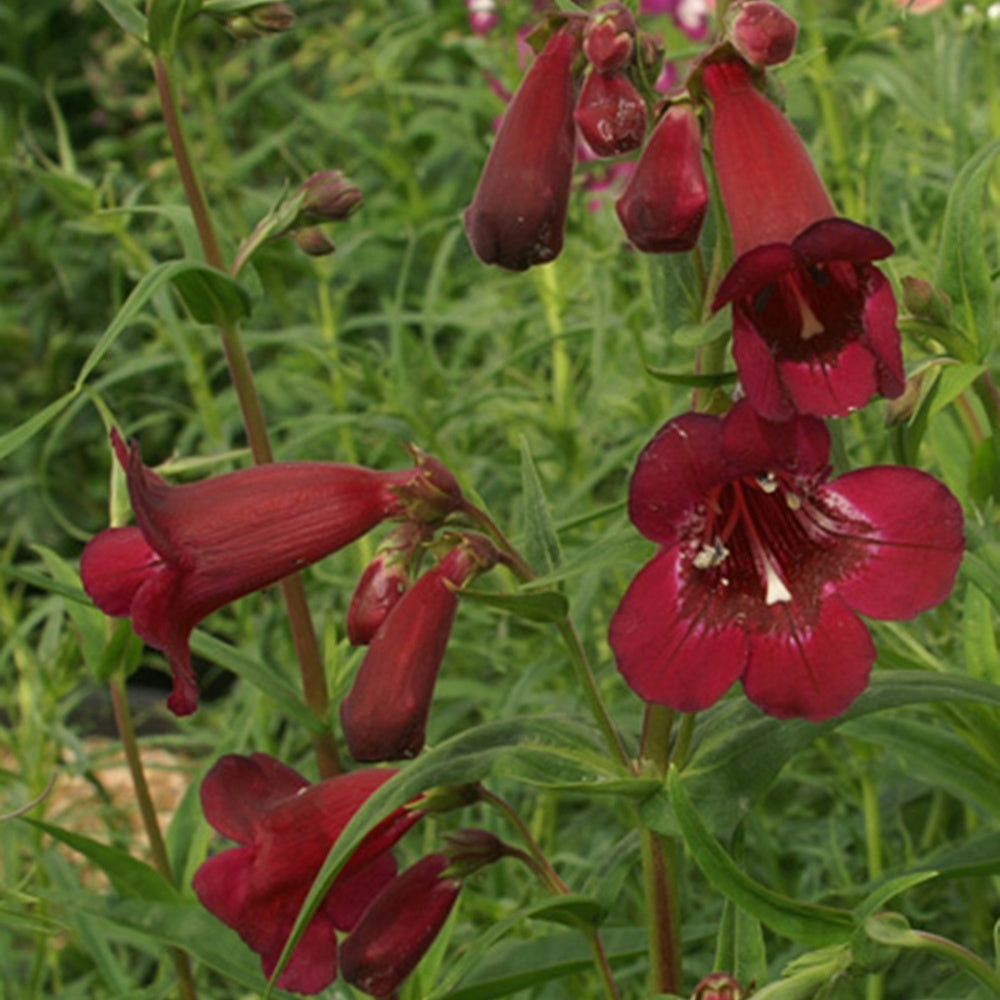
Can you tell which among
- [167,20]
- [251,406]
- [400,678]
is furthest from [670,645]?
[167,20]

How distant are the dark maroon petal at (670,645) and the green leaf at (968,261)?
35 centimetres

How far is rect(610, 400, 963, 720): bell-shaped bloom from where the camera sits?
130 centimetres

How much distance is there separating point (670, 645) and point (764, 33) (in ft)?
1.35

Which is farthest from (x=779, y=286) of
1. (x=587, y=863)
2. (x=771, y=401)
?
→ (x=587, y=863)

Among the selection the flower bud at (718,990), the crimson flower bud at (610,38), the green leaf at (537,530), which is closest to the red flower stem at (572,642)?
the green leaf at (537,530)

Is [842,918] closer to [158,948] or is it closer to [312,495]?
[312,495]

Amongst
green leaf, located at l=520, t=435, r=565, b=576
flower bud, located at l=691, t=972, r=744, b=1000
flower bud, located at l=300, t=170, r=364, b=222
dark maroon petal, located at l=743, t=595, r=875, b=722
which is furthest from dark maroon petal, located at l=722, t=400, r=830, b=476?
A: flower bud, located at l=300, t=170, r=364, b=222

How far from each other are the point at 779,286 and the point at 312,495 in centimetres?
39

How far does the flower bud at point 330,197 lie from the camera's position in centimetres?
186

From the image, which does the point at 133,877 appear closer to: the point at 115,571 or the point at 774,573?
the point at 115,571

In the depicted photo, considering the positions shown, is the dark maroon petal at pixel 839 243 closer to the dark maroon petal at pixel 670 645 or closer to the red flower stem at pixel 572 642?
the dark maroon petal at pixel 670 645

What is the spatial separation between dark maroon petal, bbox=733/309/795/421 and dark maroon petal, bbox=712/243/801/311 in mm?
27

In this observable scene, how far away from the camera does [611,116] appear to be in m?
1.32

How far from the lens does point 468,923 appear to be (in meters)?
2.40
